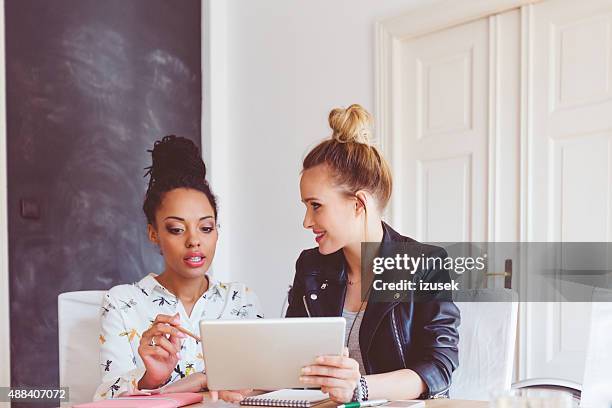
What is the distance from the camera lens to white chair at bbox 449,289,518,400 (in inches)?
66.9

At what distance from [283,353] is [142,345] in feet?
1.45

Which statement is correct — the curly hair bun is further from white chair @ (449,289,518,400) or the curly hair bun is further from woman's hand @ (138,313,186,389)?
white chair @ (449,289,518,400)

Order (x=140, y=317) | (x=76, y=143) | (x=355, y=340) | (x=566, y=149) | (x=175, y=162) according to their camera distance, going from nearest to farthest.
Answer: (x=355, y=340), (x=140, y=317), (x=175, y=162), (x=566, y=149), (x=76, y=143)

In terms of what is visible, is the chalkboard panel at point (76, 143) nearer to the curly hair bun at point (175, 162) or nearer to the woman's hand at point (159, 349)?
the curly hair bun at point (175, 162)

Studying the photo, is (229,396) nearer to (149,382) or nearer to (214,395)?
(214,395)

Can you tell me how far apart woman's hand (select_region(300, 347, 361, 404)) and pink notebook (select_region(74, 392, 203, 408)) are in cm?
25

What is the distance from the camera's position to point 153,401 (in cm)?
137

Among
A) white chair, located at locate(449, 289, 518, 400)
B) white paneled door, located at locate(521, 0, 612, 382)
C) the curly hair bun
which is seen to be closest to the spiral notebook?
white chair, located at locate(449, 289, 518, 400)

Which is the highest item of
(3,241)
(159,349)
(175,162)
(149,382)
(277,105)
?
(277,105)

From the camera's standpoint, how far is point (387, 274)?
1752 mm

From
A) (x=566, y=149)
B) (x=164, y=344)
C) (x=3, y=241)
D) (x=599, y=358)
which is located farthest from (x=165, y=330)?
(x=566, y=149)

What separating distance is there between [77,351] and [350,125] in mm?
925

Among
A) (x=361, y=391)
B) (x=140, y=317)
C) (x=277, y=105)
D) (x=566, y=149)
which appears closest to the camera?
(x=361, y=391)

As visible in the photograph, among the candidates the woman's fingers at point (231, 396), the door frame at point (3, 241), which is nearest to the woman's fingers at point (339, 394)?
the woman's fingers at point (231, 396)
